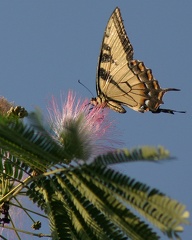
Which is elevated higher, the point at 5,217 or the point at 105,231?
the point at 105,231

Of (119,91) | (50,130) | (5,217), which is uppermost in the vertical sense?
(119,91)

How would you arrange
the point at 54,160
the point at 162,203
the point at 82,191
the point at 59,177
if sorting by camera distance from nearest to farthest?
the point at 162,203 → the point at 54,160 → the point at 82,191 → the point at 59,177

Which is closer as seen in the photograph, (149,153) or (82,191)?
(149,153)

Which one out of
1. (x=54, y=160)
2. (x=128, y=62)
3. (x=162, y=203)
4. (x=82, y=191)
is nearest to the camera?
(x=162, y=203)

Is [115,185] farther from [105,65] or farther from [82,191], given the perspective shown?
[105,65]

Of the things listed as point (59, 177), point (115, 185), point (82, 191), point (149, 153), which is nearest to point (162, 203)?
point (149, 153)

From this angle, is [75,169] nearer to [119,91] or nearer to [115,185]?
[115,185]

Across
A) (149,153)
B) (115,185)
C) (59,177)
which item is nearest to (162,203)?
(149,153)
